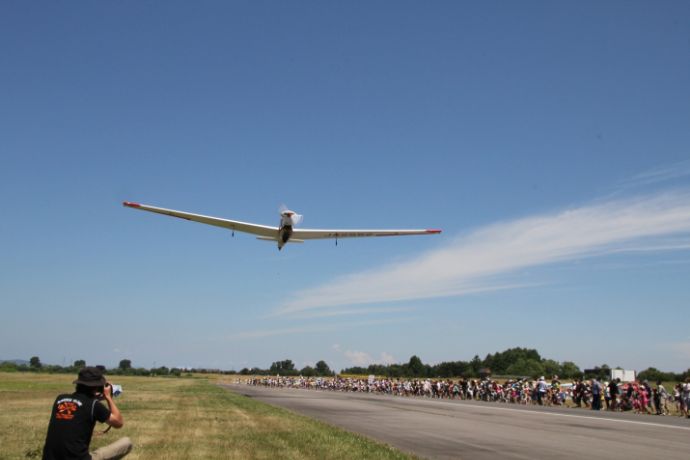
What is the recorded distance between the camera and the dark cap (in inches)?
229

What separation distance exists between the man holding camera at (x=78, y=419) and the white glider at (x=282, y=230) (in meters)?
24.7

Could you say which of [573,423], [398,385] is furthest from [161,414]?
[398,385]

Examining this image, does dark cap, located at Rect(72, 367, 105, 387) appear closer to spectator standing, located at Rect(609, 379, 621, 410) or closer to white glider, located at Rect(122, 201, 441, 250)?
white glider, located at Rect(122, 201, 441, 250)

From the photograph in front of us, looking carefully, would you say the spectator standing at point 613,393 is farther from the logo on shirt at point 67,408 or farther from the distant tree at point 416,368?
the distant tree at point 416,368

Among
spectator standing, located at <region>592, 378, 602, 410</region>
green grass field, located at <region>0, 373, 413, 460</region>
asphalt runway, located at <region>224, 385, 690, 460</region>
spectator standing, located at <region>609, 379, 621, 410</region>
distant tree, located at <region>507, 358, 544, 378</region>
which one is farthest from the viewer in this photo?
distant tree, located at <region>507, 358, 544, 378</region>

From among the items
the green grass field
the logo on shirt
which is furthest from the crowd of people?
the logo on shirt

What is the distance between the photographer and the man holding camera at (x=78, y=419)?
18.2 ft

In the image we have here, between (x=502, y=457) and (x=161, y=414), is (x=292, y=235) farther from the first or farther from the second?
(x=502, y=457)

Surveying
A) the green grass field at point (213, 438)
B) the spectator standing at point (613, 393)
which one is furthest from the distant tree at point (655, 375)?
the green grass field at point (213, 438)

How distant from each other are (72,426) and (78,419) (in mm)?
77

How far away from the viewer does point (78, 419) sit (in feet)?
18.5

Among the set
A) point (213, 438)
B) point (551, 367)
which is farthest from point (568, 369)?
point (213, 438)

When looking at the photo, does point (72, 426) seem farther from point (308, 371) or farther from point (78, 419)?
point (308, 371)

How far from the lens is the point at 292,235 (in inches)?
1253
